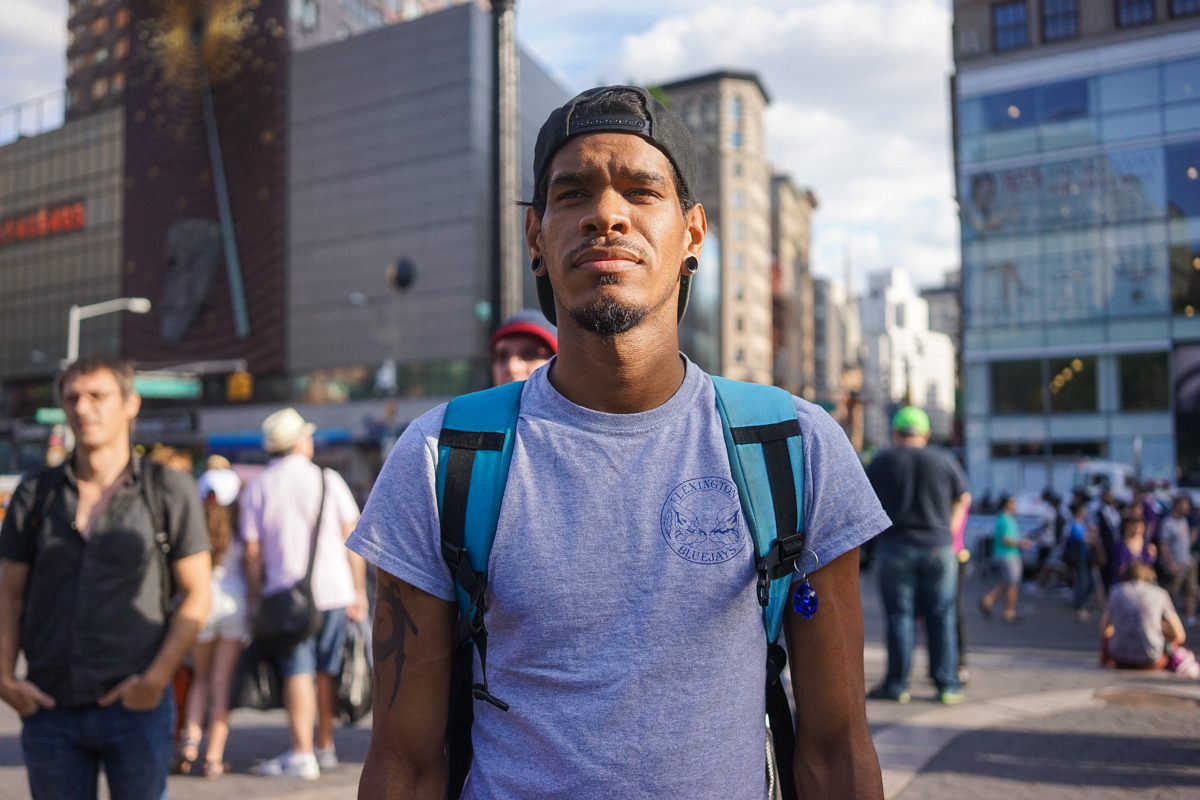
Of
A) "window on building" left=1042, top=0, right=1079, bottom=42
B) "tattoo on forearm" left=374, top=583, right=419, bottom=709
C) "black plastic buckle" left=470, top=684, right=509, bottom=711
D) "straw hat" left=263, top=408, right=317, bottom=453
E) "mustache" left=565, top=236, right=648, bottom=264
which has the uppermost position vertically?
"window on building" left=1042, top=0, right=1079, bottom=42

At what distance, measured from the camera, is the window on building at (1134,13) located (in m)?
33.1

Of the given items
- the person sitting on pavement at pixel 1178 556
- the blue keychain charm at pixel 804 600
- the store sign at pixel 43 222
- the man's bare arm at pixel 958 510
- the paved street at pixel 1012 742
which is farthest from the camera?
the store sign at pixel 43 222

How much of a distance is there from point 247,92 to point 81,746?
55.2m

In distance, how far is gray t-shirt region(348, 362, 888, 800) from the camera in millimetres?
1592

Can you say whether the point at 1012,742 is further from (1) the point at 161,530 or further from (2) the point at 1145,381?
(2) the point at 1145,381

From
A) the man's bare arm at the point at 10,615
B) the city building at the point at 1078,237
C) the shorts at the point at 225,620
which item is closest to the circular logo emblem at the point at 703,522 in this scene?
the man's bare arm at the point at 10,615

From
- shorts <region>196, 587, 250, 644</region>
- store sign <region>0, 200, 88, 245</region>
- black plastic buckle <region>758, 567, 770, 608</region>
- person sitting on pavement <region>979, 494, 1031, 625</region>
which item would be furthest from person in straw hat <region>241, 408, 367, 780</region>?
store sign <region>0, 200, 88, 245</region>

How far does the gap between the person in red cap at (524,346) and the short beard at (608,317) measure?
251 cm

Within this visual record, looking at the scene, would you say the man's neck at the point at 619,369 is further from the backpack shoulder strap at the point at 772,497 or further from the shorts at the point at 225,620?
the shorts at the point at 225,620

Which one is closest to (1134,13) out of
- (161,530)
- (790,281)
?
(161,530)

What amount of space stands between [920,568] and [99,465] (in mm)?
5908

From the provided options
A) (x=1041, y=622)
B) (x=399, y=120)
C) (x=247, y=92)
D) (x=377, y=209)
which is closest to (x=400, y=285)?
(x=377, y=209)

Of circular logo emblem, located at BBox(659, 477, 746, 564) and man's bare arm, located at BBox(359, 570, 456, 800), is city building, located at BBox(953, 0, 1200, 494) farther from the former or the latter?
man's bare arm, located at BBox(359, 570, 456, 800)

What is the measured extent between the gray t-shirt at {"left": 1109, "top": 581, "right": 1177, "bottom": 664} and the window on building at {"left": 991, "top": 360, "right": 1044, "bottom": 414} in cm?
2847
